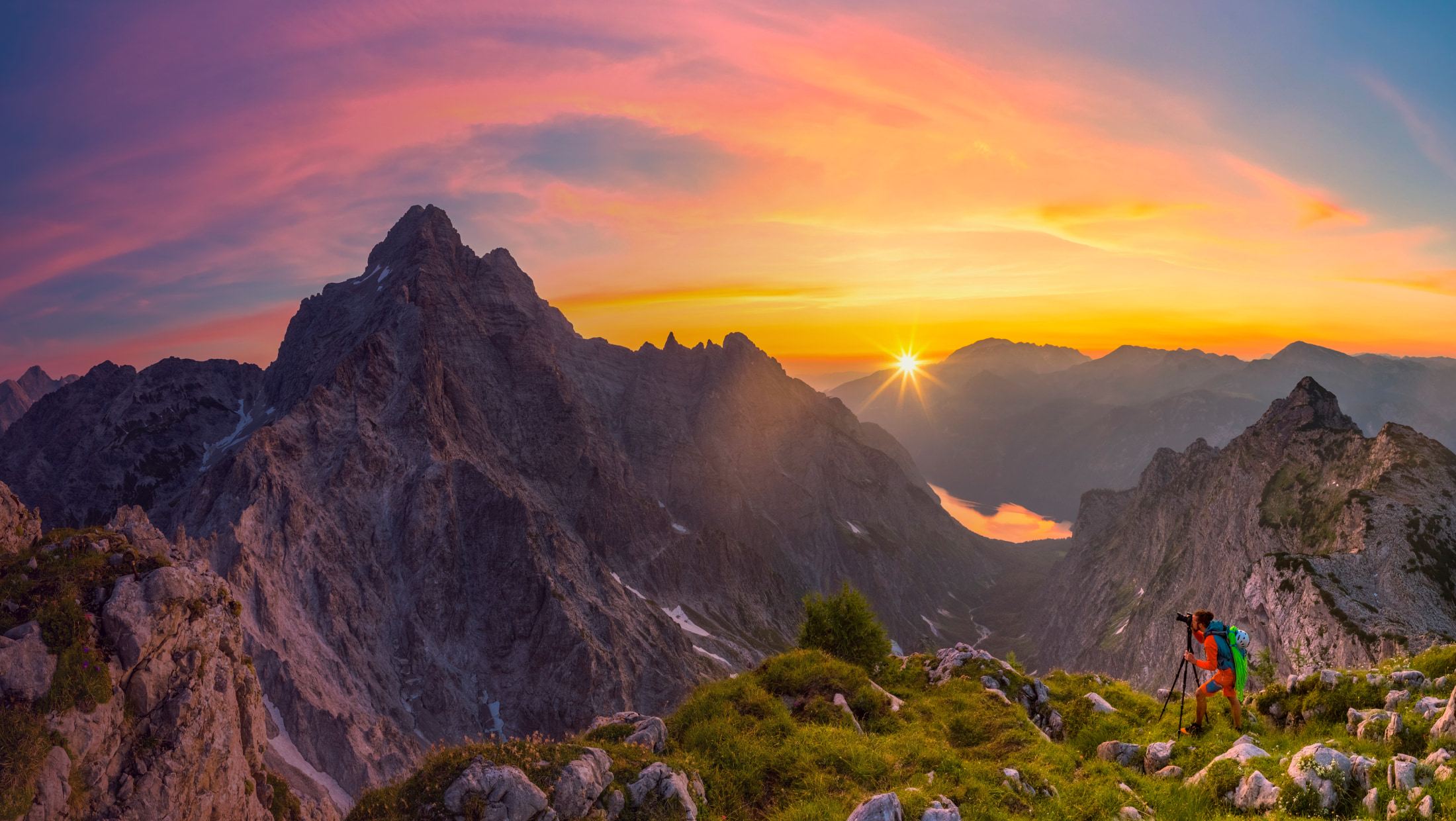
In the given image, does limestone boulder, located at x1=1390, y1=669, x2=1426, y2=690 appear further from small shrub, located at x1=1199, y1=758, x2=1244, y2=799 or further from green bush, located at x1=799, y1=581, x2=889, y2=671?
green bush, located at x1=799, y1=581, x2=889, y2=671

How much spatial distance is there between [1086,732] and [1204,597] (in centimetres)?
10659

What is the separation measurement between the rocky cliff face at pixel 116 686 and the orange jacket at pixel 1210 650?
103 ft

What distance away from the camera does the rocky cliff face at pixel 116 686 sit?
2002 centimetres

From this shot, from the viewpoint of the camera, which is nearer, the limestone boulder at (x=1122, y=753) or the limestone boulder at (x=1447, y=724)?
the limestone boulder at (x=1447, y=724)

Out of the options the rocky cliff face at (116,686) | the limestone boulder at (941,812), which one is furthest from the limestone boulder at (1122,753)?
the rocky cliff face at (116,686)

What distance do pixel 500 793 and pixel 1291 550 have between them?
3939 inches

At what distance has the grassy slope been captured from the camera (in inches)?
518

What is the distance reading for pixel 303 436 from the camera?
12106 centimetres

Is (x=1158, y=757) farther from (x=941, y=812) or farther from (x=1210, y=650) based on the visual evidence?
(x=941, y=812)

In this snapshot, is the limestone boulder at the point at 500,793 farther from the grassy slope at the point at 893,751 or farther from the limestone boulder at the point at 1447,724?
the limestone boulder at the point at 1447,724

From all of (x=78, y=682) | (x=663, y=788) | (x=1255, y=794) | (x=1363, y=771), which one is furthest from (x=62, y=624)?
(x=1363, y=771)

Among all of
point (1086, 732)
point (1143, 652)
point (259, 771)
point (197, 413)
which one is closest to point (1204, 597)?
point (1143, 652)

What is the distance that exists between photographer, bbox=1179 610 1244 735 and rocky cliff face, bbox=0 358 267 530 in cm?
18696

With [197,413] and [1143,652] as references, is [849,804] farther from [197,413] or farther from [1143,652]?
[197,413]
